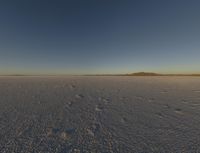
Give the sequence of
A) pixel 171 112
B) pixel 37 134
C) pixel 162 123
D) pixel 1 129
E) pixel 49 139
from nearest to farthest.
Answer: pixel 49 139, pixel 37 134, pixel 1 129, pixel 162 123, pixel 171 112

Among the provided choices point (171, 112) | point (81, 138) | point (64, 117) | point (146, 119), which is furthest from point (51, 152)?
point (171, 112)

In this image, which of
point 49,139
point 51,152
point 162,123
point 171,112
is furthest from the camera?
point 171,112

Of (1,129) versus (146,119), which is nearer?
(1,129)

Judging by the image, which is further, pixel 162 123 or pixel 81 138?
pixel 162 123

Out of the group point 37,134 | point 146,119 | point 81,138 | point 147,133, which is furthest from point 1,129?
point 146,119

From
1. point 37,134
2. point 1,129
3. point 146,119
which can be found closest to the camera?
point 37,134

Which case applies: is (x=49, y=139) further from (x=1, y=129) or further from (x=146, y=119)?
(x=146, y=119)

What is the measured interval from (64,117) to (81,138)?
129cm

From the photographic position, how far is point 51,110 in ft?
13.8

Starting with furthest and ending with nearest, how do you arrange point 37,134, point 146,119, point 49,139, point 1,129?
point 146,119
point 1,129
point 37,134
point 49,139

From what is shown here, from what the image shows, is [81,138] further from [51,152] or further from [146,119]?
[146,119]

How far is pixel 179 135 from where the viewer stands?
261 centimetres

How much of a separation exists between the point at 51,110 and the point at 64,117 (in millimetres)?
835

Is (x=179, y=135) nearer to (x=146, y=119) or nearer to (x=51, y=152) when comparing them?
(x=146, y=119)
